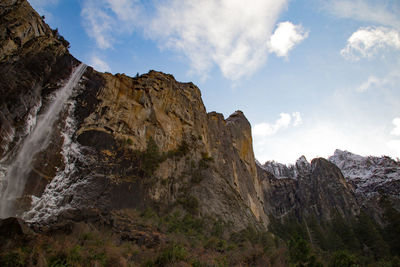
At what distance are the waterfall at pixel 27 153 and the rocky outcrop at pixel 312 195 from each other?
5443cm

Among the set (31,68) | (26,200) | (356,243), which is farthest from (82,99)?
(356,243)

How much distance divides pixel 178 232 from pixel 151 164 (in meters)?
6.86

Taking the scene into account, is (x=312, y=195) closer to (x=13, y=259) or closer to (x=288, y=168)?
(x=288, y=168)

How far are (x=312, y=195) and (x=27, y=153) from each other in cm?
7198

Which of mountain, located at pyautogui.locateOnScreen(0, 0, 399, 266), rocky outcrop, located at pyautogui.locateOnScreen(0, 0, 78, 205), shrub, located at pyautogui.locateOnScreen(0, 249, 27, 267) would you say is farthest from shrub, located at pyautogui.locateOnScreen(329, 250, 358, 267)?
rocky outcrop, located at pyautogui.locateOnScreen(0, 0, 78, 205)

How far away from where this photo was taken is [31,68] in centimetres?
1812

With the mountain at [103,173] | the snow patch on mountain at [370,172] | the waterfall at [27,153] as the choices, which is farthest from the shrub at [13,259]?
the snow patch on mountain at [370,172]

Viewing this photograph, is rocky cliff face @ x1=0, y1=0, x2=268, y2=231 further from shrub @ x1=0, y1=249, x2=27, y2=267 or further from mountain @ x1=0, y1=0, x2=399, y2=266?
shrub @ x1=0, y1=249, x2=27, y2=267

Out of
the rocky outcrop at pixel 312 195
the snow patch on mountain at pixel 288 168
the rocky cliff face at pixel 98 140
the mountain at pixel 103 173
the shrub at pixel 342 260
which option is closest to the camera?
the mountain at pixel 103 173

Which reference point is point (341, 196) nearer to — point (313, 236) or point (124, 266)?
point (313, 236)

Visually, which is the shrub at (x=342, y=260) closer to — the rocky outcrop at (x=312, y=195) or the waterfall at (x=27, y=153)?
the waterfall at (x=27, y=153)

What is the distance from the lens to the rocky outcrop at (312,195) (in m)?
63.0

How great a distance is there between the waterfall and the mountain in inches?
2.4

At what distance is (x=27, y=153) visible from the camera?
1541cm
